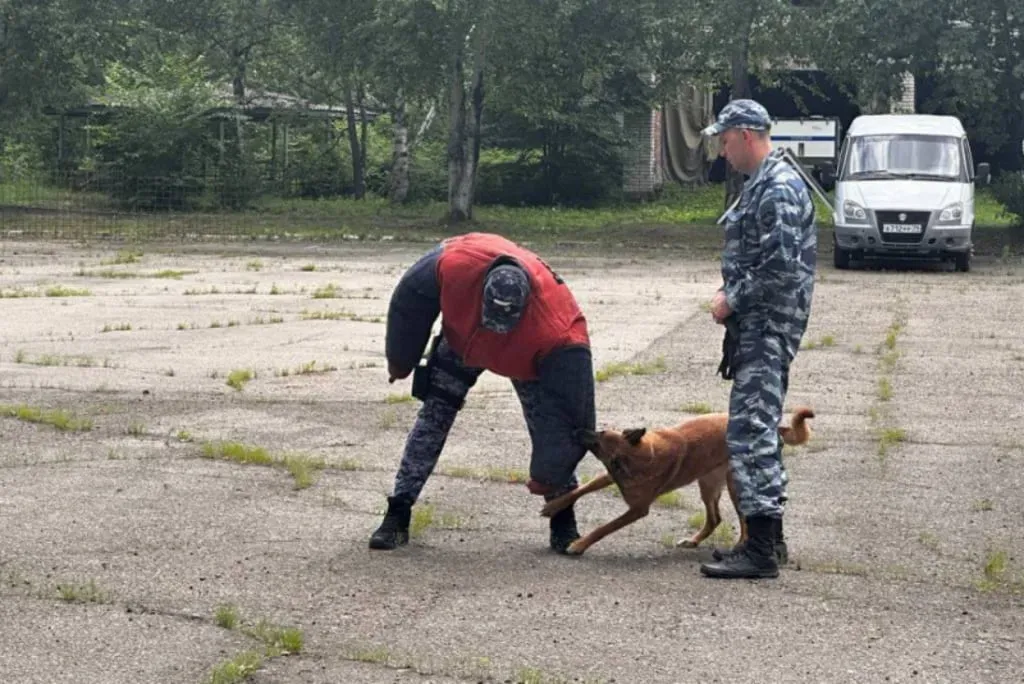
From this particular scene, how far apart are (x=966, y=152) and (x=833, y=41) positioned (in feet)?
14.9

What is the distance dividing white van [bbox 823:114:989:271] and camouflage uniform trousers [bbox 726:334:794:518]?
63.3ft

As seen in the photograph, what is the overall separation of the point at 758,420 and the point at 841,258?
20.5 metres

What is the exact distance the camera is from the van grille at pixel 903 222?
2653 cm

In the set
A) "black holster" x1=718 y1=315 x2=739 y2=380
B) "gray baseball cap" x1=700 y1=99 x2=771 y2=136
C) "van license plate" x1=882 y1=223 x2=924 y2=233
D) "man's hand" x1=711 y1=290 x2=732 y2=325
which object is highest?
"gray baseball cap" x1=700 y1=99 x2=771 y2=136

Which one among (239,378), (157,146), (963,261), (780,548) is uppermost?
(157,146)

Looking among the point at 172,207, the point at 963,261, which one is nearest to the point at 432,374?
the point at 963,261

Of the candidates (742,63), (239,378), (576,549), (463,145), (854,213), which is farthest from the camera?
(463,145)

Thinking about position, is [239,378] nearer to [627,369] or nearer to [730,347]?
[627,369]

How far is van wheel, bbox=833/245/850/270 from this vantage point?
27369mm

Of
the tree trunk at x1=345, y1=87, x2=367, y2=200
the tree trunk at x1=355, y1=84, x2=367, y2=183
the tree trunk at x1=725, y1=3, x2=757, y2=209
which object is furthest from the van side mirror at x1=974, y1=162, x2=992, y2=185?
the tree trunk at x1=345, y1=87, x2=367, y2=200

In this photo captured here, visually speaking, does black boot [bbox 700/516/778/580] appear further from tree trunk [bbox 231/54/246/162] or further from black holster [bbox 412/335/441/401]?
tree trunk [bbox 231/54/246/162]

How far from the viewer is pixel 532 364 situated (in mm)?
7574

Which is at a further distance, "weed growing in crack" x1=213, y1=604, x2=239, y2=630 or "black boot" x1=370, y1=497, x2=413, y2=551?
"black boot" x1=370, y1=497, x2=413, y2=551

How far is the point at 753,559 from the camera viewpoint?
738 centimetres
